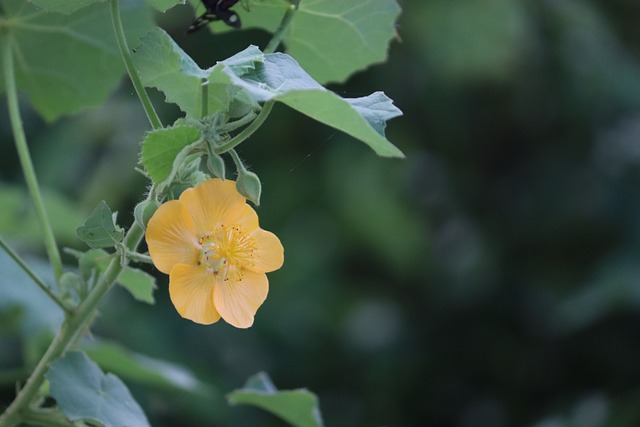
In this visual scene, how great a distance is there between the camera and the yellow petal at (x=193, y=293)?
2.61ft

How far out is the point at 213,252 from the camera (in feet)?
2.77

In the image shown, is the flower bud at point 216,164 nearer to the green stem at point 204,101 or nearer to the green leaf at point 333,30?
the green stem at point 204,101

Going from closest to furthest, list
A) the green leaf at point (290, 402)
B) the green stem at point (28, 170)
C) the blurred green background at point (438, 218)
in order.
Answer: the green stem at point (28, 170) < the green leaf at point (290, 402) < the blurred green background at point (438, 218)

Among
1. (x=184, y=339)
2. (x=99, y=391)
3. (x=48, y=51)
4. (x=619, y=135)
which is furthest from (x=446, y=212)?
(x=99, y=391)

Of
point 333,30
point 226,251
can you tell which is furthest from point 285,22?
point 226,251

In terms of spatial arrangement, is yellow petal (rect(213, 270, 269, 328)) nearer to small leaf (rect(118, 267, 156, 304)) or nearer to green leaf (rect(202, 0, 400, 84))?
small leaf (rect(118, 267, 156, 304))

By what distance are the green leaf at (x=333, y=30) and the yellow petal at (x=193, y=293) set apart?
0.39 metres


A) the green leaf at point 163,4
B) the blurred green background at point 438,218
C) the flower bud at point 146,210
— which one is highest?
the green leaf at point 163,4

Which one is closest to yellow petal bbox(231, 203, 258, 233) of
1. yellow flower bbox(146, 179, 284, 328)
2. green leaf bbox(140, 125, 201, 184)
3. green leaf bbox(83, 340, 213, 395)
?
yellow flower bbox(146, 179, 284, 328)

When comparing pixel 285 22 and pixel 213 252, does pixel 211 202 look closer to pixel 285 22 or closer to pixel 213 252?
pixel 213 252

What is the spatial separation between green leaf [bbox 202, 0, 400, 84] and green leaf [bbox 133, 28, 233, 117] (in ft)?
0.96

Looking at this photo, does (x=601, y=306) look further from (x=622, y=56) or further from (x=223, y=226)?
(x=223, y=226)

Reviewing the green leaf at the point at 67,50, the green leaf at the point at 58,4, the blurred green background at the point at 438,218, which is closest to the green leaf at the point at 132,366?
the green leaf at the point at 67,50

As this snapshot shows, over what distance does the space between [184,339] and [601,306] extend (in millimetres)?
1261
